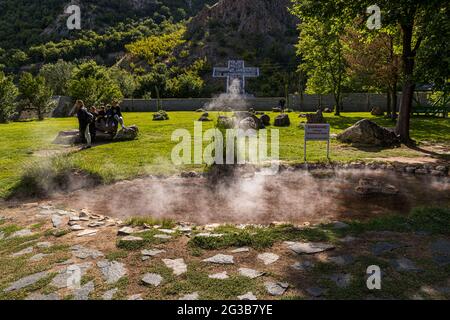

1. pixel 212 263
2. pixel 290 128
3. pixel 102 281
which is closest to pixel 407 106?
pixel 290 128

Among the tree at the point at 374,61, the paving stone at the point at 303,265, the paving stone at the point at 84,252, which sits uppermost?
the tree at the point at 374,61

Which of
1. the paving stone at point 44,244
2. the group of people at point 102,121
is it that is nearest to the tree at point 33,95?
the group of people at point 102,121

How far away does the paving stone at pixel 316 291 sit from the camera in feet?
12.8

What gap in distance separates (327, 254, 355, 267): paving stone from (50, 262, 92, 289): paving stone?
10.7 ft

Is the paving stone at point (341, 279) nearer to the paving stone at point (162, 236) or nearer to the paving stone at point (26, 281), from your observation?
the paving stone at point (162, 236)

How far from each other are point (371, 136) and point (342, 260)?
38.2 ft

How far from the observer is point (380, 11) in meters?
12.8

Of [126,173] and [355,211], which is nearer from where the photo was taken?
[355,211]

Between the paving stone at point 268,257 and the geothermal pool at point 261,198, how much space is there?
167cm

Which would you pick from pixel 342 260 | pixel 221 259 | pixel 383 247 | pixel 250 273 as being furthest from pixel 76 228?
pixel 383 247

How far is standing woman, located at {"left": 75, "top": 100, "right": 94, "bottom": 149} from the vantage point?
14.2 m

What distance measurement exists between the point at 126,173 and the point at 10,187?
2.92m

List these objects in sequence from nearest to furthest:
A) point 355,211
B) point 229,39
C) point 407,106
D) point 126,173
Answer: point 355,211
point 126,173
point 407,106
point 229,39
